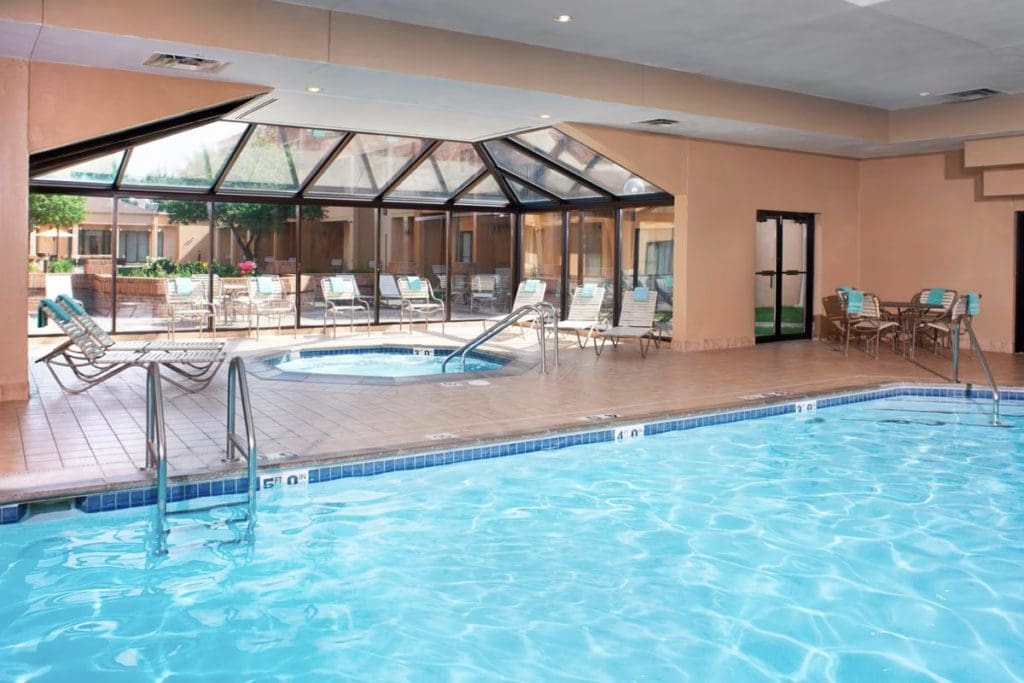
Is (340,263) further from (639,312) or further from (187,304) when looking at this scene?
(639,312)

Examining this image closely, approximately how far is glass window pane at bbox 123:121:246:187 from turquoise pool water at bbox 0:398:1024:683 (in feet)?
24.9

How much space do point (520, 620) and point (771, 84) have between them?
8.38 m

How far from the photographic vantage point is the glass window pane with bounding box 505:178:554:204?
15.1 m

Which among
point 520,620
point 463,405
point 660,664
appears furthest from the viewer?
point 463,405

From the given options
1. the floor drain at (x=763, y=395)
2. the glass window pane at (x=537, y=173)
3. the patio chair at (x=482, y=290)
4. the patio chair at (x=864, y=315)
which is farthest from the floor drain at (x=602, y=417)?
the patio chair at (x=482, y=290)

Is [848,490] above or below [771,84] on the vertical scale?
below

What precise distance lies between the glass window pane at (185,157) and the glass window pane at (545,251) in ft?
18.6

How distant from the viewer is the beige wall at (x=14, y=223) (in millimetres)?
7371

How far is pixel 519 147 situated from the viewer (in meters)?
13.1

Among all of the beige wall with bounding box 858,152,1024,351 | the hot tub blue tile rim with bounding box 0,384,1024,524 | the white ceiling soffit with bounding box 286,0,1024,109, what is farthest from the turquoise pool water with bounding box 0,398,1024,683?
the beige wall with bounding box 858,152,1024,351

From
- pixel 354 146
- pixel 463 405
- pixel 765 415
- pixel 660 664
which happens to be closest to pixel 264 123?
pixel 354 146

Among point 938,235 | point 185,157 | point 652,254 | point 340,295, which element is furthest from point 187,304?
point 938,235

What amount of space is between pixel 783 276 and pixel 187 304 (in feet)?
29.9

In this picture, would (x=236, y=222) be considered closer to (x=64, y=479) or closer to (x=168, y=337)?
(x=168, y=337)
